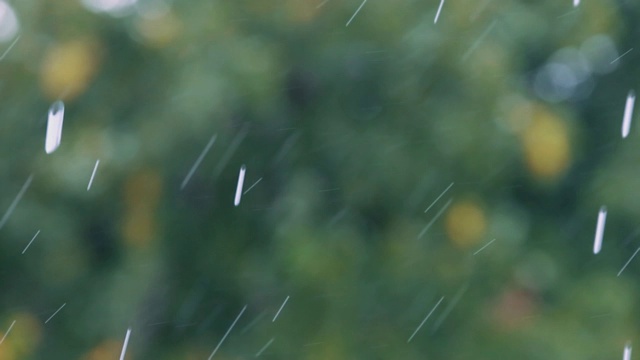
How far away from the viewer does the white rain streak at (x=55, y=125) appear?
211cm

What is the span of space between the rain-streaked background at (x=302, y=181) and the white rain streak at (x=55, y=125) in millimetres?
18

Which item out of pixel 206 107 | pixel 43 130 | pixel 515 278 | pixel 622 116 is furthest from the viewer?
pixel 622 116

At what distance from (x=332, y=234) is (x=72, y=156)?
566 millimetres

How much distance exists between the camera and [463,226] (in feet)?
6.77

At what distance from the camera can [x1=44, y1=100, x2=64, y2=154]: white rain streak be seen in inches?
82.9

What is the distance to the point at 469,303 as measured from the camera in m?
2.08

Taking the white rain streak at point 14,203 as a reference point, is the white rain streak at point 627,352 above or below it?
below

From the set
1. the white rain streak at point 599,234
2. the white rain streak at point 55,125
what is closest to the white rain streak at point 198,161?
the white rain streak at point 55,125

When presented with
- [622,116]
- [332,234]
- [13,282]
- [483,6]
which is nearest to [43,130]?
[13,282]

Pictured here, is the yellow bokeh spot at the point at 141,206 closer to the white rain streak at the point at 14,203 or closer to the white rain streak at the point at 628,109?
the white rain streak at the point at 14,203

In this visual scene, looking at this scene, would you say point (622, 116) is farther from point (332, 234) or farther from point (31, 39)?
point (31, 39)

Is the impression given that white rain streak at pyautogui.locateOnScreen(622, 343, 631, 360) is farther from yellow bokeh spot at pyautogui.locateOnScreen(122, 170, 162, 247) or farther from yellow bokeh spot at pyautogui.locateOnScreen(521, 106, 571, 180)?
yellow bokeh spot at pyautogui.locateOnScreen(122, 170, 162, 247)

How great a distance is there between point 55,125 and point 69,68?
145 millimetres

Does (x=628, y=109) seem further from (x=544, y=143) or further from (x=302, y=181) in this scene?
(x=302, y=181)
